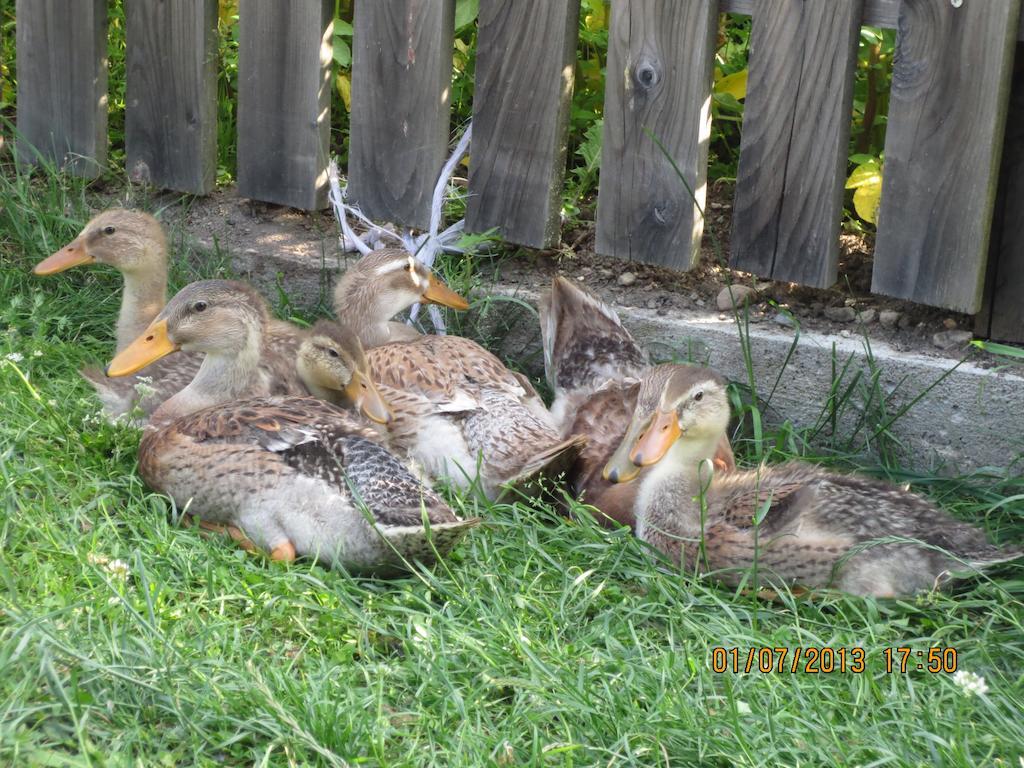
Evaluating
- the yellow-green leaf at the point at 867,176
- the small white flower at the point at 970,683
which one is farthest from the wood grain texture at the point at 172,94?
the small white flower at the point at 970,683

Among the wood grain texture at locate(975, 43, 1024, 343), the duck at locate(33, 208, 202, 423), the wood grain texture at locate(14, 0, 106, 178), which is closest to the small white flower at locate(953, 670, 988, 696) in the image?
the wood grain texture at locate(975, 43, 1024, 343)

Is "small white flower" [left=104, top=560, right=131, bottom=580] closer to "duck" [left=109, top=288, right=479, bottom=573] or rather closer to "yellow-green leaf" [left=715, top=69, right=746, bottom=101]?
"duck" [left=109, top=288, right=479, bottom=573]

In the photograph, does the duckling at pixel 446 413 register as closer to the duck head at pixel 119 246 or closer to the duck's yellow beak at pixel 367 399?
the duck's yellow beak at pixel 367 399

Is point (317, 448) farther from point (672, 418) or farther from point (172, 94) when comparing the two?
point (172, 94)

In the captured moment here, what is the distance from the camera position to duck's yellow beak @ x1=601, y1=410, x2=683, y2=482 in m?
4.48

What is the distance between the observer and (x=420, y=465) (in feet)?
16.1

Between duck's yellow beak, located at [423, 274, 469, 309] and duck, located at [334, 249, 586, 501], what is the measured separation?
0.80 ft

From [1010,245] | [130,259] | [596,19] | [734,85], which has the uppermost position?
[596,19]

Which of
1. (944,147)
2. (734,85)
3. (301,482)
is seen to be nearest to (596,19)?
(734,85)

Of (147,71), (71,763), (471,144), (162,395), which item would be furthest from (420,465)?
(147,71)

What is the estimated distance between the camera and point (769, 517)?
4.31m

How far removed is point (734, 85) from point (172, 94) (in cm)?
265

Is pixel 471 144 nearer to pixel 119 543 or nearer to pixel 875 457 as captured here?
pixel 875 457
